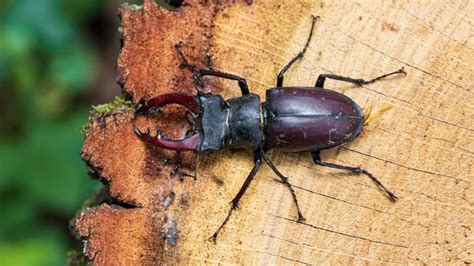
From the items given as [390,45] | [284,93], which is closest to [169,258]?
[284,93]

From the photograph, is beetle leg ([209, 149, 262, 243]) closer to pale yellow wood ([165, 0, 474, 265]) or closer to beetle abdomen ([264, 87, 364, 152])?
pale yellow wood ([165, 0, 474, 265])

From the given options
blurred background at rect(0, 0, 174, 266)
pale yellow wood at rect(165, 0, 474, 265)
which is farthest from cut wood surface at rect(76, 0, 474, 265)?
blurred background at rect(0, 0, 174, 266)

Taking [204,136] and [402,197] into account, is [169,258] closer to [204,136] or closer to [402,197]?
[204,136]

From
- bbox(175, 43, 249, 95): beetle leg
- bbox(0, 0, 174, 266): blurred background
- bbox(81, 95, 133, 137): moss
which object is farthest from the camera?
bbox(0, 0, 174, 266): blurred background

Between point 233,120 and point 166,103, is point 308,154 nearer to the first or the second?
point 233,120

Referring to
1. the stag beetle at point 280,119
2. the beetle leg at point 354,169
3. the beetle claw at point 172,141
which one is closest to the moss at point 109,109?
the beetle claw at point 172,141

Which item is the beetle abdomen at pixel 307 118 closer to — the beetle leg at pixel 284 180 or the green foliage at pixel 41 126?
the beetle leg at pixel 284 180
